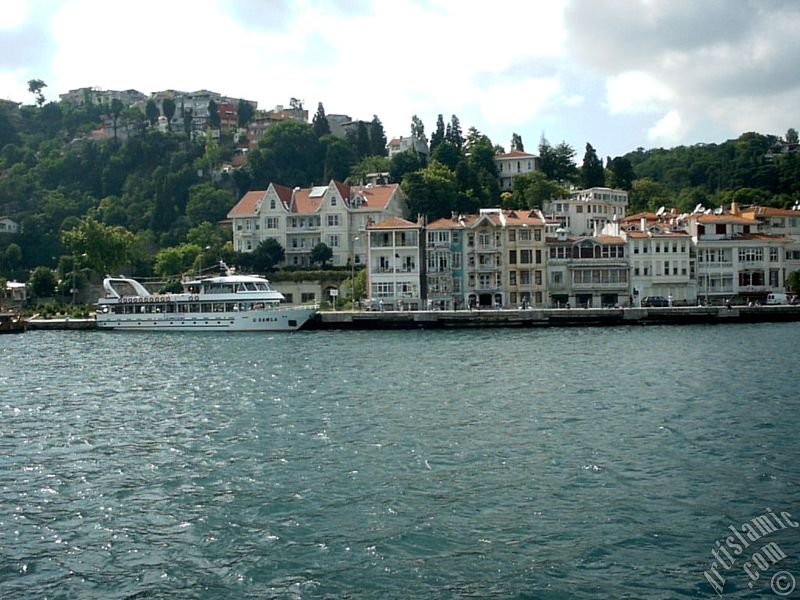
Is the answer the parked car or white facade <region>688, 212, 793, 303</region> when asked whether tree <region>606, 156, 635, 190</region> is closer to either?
white facade <region>688, 212, 793, 303</region>

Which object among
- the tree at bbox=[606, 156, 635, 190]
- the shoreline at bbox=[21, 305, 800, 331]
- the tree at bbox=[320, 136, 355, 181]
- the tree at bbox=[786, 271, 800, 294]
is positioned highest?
the tree at bbox=[320, 136, 355, 181]

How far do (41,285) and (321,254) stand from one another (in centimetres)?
2942

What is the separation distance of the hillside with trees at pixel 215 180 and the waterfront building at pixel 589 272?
17.1 meters

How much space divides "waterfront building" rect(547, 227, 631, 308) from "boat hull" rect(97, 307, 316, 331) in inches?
794

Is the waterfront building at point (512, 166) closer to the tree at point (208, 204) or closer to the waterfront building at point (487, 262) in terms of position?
the tree at point (208, 204)

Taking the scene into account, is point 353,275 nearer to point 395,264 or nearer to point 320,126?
point 395,264

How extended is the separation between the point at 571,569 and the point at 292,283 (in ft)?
216

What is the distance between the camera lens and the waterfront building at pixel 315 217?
271ft

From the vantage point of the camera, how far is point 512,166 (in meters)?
106

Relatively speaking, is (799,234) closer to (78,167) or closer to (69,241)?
(69,241)

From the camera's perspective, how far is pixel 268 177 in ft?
378

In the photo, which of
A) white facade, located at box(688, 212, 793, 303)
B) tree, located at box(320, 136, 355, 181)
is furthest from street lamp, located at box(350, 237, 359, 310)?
white facade, located at box(688, 212, 793, 303)

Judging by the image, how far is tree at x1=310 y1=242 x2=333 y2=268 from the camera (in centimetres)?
8031

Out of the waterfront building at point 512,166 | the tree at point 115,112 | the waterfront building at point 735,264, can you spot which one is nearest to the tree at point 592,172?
the waterfront building at point 512,166
